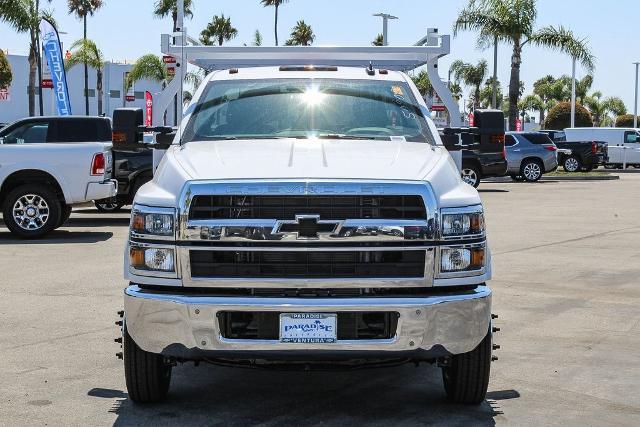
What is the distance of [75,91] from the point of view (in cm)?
8988

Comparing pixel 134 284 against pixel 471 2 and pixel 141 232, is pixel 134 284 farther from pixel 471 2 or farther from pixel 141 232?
pixel 471 2

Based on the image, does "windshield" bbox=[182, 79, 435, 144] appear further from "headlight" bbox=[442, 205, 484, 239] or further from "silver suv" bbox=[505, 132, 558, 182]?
"silver suv" bbox=[505, 132, 558, 182]

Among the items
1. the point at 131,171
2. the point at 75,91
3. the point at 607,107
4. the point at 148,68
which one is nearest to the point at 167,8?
the point at 148,68

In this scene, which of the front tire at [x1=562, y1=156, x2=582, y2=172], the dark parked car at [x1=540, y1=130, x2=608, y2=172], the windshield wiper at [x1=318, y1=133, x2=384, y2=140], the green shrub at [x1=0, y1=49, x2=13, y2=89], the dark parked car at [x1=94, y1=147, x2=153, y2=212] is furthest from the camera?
the green shrub at [x1=0, y1=49, x2=13, y2=89]

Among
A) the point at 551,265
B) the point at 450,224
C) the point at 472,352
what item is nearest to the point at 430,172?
the point at 450,224

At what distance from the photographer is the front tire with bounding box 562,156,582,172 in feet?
136

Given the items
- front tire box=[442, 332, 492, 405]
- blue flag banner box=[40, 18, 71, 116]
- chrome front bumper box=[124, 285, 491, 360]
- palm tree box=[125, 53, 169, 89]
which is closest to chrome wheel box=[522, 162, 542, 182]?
blue flag banner box=[40, 18, 71, 116]

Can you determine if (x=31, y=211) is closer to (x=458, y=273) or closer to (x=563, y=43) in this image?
(x=458, y=273)

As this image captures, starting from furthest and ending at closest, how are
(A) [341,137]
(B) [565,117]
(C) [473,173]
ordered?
1. (B) [565,117]
2. (C) [473,173]
3. (A) [341,137]

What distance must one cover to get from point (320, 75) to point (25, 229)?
31.0 ft

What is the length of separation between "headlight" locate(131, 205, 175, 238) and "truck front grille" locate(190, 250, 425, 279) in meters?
0.20

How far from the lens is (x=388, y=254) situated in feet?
18.0

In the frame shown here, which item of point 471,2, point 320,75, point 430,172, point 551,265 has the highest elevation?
point 471,2

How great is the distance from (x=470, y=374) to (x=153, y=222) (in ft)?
6.44
